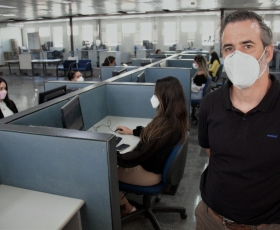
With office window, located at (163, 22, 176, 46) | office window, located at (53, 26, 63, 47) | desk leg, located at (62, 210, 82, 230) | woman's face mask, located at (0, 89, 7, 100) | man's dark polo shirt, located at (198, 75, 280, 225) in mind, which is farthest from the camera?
office window, located at (53, 26, 63, 47)

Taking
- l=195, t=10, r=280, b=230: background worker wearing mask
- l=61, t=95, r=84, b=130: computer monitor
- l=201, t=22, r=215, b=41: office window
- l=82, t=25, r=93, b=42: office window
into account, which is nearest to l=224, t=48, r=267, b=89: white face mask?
l=195, t=10, r=280, b=230: background worker wearing mask

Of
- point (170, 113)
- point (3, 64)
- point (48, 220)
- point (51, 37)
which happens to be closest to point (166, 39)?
point (51, 37)

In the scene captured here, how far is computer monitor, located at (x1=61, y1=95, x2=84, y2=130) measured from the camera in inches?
72.1

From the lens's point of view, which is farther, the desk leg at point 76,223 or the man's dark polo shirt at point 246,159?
the desk leg at point 76,223

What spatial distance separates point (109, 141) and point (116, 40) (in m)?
15.0

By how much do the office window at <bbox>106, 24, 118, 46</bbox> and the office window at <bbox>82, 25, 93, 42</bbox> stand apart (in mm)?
939

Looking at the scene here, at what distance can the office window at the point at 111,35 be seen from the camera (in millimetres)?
15328

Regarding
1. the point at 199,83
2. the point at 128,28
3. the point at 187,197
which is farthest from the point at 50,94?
the point at 128,28

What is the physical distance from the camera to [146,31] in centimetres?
1505

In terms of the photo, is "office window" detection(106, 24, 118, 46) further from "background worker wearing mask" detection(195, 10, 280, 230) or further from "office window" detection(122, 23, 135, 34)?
"background worker wearing mask" detection(195, 10, 280, 230)

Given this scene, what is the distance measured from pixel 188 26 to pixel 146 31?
2324 millimetres

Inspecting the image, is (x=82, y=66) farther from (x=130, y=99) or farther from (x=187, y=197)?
(x=187, y=197)

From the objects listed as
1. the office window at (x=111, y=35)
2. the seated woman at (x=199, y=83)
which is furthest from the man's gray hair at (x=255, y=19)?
the office window at (x=111, y=35)

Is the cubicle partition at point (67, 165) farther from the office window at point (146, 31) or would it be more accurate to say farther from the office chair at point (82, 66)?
the office window at point (146, 31)
